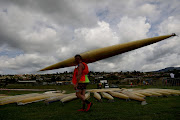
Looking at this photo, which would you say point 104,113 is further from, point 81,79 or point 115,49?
point 115,49

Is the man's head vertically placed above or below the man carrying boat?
above

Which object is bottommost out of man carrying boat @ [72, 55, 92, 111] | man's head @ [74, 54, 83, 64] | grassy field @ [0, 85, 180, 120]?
grassy field @ [0, 85, 180, 120]

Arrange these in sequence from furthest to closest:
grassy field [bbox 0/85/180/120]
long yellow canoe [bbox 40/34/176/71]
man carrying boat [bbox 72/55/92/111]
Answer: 1. man carrying boat [bbox 72/55/92/111]
2. long yellow canoe [bbox 40/34/176/71]
3. grassy field [bbox 0/85/180/120]

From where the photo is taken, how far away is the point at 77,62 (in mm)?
5148

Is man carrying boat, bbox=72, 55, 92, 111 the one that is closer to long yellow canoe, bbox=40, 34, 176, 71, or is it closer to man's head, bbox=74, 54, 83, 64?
man's head, bbox=74, 54, 83, 64

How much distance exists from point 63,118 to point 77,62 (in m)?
2.02

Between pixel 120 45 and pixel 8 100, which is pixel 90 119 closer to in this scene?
pixel 120 45

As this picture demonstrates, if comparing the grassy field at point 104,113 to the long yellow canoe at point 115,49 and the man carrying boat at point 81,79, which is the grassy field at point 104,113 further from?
the long yellow canoe at point 115,49

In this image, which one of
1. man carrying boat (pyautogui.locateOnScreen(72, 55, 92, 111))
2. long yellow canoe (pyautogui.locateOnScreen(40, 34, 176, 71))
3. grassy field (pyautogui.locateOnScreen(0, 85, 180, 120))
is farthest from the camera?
man carrying boat (pyautogui.locateOnScreen(72, 55, 92, 111))

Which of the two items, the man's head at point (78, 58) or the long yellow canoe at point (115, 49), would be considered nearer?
the long yellow canoe at point (115, 49)

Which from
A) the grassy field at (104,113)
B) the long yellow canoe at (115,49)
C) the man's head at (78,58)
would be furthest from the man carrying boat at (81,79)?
the grassy field at (104,113)

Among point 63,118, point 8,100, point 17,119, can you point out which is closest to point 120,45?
point 63,118

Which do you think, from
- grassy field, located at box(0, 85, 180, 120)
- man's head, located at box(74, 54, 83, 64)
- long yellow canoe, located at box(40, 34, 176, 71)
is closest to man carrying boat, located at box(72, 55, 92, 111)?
man's head, located at box(74, 54, 83, 64)

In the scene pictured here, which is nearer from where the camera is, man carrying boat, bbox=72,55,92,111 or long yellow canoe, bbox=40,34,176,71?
long yellow canoe, bbox=40,34,176,71
